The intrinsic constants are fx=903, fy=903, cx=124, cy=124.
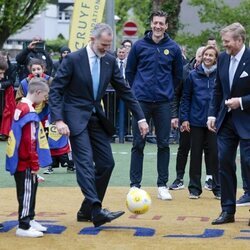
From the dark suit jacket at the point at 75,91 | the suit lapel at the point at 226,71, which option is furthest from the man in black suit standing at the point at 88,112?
the suit lapel at the point at 226,71

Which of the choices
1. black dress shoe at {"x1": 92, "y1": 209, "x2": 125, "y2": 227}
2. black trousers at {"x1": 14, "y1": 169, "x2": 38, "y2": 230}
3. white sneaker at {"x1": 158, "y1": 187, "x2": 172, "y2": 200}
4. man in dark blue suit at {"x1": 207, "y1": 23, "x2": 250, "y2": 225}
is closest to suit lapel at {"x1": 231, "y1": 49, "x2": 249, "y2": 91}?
man in dark blue suit at {"x1": 207, "y1": 23, "x2": 250, "y2": 225}

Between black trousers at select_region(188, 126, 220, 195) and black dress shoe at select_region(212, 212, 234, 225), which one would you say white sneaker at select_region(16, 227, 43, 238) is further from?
black trousers at select_region(188, 126, 220, 195)

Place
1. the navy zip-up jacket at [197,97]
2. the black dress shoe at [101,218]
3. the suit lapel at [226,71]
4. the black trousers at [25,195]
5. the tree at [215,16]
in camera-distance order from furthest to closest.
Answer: the tree at [215,16] → the navy zip-up jacket at [197,97] → the suit lapel at [226,71] → the black dress shoe at [101,218] → the black trousers at [25,195]

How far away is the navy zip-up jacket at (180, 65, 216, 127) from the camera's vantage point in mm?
11570

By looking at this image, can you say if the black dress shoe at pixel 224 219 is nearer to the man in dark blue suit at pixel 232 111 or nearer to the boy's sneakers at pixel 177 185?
the man in dark blue suit at pixel 232 111

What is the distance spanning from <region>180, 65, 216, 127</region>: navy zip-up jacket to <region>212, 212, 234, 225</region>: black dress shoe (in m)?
2.29

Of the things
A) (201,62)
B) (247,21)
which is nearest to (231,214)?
(201,62)

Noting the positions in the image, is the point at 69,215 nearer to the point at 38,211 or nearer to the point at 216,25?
the point at 38,211

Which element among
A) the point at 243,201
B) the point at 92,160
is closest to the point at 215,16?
the point at 243,201

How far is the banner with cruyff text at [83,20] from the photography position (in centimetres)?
1708

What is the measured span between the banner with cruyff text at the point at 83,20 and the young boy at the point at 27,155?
8.27m

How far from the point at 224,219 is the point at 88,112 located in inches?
70.9

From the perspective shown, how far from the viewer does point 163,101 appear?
1132 cm

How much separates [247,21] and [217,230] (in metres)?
22.3
